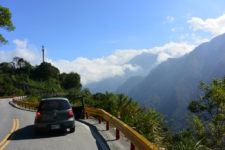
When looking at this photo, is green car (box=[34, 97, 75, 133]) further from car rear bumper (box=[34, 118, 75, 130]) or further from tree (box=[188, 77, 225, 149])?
tree (box=[188, 77, 225, 149])

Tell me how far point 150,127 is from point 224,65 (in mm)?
217347

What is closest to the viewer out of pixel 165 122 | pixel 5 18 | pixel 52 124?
pixel 52 124

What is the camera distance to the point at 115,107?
50.1 feet

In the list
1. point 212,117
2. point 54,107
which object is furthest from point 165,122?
point 212,117

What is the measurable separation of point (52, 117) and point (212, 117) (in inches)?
815

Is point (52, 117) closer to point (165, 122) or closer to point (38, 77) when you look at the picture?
point (165, 122)

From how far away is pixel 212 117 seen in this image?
912 inches

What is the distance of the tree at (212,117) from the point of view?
16.4 m

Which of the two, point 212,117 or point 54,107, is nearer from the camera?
point 54,107

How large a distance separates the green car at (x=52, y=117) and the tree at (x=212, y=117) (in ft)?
31.8

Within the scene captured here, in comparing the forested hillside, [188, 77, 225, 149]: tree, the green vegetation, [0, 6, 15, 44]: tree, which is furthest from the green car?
the forested hillside

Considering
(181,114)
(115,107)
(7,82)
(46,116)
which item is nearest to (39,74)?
(7,82)

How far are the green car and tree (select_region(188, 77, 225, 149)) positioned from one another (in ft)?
31.8

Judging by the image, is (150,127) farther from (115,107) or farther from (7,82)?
(7,82)
